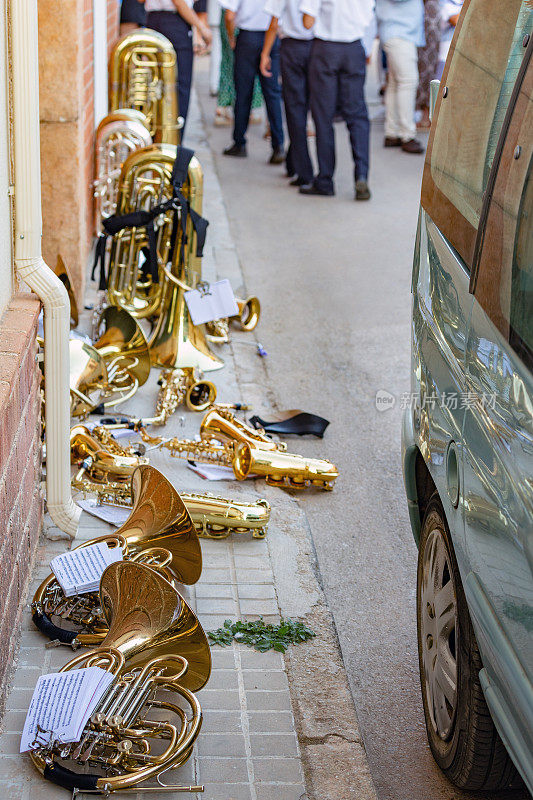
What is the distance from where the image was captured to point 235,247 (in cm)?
761

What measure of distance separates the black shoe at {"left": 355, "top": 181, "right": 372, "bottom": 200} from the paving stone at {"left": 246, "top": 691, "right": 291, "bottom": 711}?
23.2 feet

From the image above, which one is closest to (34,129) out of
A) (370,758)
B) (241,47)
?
(370,758)

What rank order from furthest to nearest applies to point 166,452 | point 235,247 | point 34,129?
point 235,247 < point 166,452 < point 34,129

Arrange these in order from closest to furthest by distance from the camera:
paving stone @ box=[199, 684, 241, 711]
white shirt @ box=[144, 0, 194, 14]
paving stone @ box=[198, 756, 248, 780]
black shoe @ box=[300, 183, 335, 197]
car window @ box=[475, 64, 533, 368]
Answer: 1. car window @ box=[475, 64, 533, 368]
2. paving stone @ box=[198, 756, 248, 780]
3. paving stone @ box=[199, 684, 241, 711]
4. white shirt @ box=[144, 0, 194, 14]
5. black shoe @ box=[300, 183, 335, 197]

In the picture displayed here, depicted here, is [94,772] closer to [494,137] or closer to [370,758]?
[370,758]

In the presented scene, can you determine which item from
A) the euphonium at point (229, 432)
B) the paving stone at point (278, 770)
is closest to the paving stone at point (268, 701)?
the paving stone at point (278, 770)

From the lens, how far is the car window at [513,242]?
6.16ft

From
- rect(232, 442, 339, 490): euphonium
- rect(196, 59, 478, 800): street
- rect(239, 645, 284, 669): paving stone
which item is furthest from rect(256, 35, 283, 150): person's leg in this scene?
rect(239, 645, 284, 669): paving stone

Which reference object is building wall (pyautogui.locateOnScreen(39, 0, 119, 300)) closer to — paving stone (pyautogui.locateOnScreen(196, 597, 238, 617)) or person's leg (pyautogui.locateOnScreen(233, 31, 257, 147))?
paving stone (pyautogui.locateOnScreen(196, 597, 238, 617))

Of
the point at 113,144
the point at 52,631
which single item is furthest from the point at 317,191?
the point at 52,631

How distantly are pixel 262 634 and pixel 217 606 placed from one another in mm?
201

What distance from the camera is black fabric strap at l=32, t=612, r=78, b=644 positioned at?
2.87m

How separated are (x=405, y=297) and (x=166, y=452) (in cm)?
306

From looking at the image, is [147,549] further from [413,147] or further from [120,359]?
[413,147]
